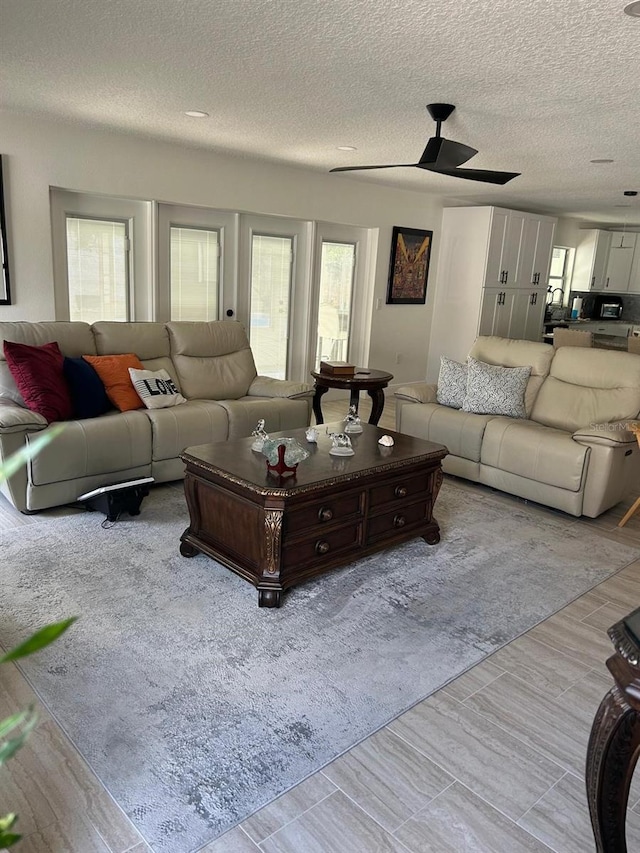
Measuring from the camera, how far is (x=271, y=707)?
2137 millimetres

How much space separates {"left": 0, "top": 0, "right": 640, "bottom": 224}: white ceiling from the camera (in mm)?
2359

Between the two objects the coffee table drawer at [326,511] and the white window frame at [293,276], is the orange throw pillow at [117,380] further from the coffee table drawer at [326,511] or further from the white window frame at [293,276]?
the white window frame at [293,276]

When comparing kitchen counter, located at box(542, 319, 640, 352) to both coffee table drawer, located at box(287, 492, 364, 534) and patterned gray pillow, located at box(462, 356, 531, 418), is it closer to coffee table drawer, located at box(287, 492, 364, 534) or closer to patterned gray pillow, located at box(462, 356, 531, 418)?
patterned gray pillow, located at box(462, 356, 531, 418)

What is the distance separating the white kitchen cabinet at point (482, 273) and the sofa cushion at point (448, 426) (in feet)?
10.2

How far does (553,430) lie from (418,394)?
1.01 metres

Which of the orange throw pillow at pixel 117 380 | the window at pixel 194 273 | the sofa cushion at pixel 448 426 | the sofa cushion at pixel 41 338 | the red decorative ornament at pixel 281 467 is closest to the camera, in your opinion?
the red decorative ornament at pixel 281 467

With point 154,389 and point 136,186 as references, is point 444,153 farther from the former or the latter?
point 136,186

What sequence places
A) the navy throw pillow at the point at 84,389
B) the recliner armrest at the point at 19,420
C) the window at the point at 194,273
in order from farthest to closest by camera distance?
the window at the point at 194,273 < the navy throw pillow at the point at 84,389 < the recliner armrest at the point at 19,420

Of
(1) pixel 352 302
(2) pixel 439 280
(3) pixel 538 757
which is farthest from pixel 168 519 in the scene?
(2) pixel 439 280

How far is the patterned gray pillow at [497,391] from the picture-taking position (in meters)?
4.51

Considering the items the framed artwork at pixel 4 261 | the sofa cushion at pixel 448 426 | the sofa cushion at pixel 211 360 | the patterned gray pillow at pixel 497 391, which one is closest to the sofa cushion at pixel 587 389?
the patterned gray pillow at pixel 497 391

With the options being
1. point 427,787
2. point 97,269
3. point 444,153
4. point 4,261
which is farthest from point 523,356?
point 4,261

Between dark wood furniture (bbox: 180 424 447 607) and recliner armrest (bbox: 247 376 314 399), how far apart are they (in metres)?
1.39

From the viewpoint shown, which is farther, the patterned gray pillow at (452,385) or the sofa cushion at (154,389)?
the patterned gray pillow at (452,385)
